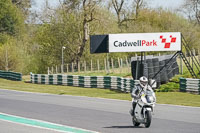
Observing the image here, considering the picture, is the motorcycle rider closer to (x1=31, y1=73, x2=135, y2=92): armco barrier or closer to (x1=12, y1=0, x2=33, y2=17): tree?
(x1=31, y1=73, x2=135, y2=92): armco barrier

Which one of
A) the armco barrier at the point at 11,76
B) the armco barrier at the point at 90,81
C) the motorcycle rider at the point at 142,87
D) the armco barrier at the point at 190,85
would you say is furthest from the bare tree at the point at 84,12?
the motorcycle rider at the point at 142,87

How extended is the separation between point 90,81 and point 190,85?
1113 cm

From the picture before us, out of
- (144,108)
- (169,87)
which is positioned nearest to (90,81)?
(169,87)

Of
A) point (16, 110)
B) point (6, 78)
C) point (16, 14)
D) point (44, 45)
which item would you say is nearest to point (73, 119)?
point (16, 110)

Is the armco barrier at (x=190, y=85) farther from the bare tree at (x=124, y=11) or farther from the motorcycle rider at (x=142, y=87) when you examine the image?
the bare tree at (x=124, y=11)

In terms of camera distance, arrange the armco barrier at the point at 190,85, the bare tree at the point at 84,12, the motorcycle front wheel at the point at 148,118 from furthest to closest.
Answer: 1. the bare tree at the point at 84,12
2. the armco barrier at the point at 190,85
3. the motorcycle front wheel at the point at 148,118

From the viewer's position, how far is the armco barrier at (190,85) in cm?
2878

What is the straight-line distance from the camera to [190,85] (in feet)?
96.6

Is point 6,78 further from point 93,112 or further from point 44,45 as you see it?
point 93,112

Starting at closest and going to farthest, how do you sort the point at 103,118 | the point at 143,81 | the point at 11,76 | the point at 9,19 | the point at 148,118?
the point at 148,118 → the point at 143,81 → the point at 103,118 → the point at 11,76 → the point at 9,19

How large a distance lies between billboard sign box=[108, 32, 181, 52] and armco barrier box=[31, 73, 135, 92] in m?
2.14

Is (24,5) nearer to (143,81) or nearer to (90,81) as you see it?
(90,81)

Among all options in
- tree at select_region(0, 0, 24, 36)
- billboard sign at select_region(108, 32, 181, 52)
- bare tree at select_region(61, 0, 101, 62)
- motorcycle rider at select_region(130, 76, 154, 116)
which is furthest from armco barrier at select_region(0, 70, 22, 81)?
motorcycle rider at select_region(130, 76, 154, 116)

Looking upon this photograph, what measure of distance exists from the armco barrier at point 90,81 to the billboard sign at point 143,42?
84.3 inches
